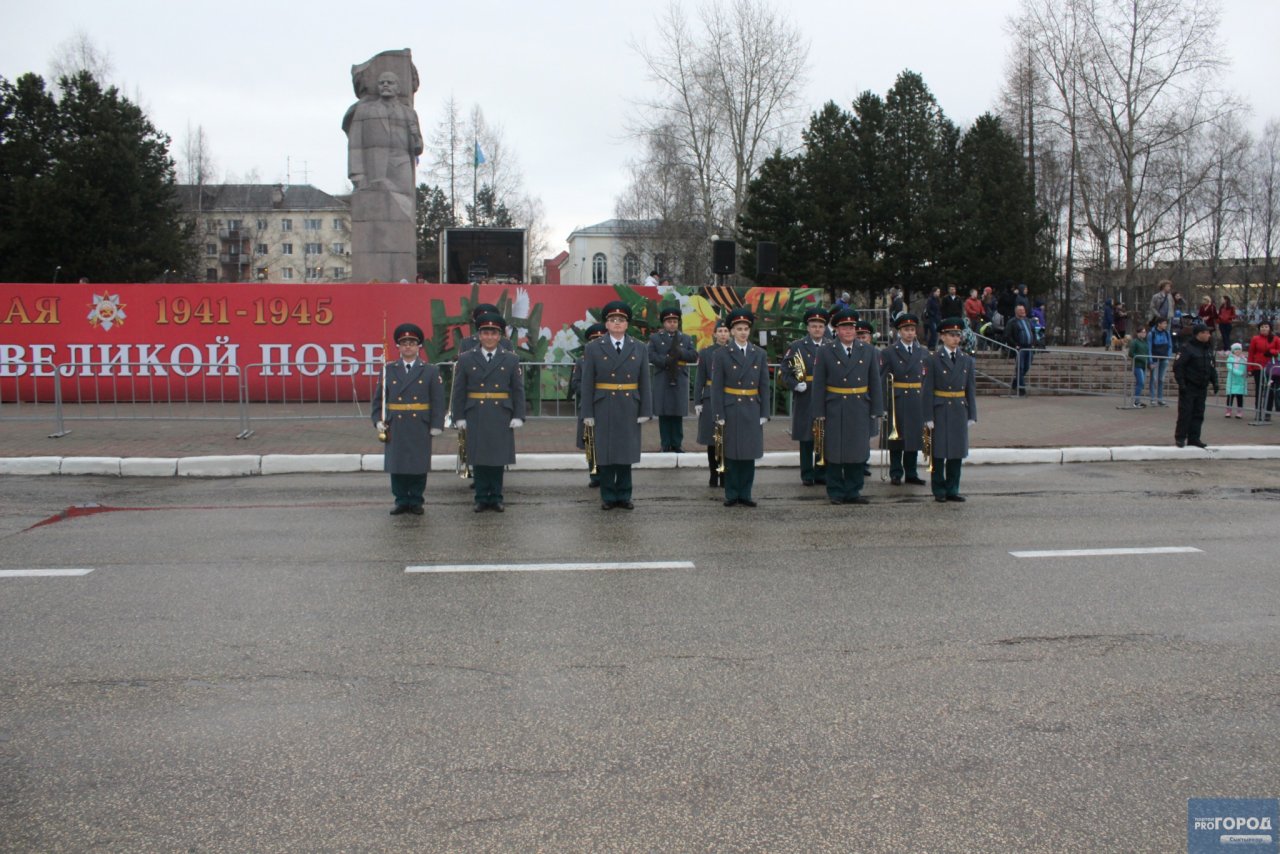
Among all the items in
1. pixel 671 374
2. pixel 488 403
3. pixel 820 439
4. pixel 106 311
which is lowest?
pixel 820 439

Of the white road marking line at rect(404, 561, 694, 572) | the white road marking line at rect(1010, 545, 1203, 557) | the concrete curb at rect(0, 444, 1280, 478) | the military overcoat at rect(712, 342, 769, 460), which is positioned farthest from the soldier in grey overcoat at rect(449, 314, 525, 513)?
the white road marking line at rect(1010, 545, 1203, 557)

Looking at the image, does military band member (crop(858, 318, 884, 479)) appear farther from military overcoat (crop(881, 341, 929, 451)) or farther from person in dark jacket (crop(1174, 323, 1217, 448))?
person in dark jacket (crop(1174, 323, 1217, 448))

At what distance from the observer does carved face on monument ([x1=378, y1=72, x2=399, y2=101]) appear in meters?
22.3

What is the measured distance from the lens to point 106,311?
710 inches

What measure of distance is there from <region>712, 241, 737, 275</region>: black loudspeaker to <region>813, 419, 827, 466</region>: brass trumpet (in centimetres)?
821

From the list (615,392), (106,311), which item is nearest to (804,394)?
(615,392)

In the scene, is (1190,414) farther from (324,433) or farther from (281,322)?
(281,322)

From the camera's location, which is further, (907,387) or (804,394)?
(804,394)

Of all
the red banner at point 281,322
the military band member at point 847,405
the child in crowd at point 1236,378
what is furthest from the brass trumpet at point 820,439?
the child in crowd at point 1236,378

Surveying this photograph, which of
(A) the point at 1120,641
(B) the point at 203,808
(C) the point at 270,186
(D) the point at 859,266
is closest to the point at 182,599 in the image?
(B) the point at 203,808

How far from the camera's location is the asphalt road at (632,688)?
3684mm

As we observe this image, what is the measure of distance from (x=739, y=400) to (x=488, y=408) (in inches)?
92.7

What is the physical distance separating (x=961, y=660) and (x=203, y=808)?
354 centimetres

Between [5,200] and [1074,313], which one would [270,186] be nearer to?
[5,200]
